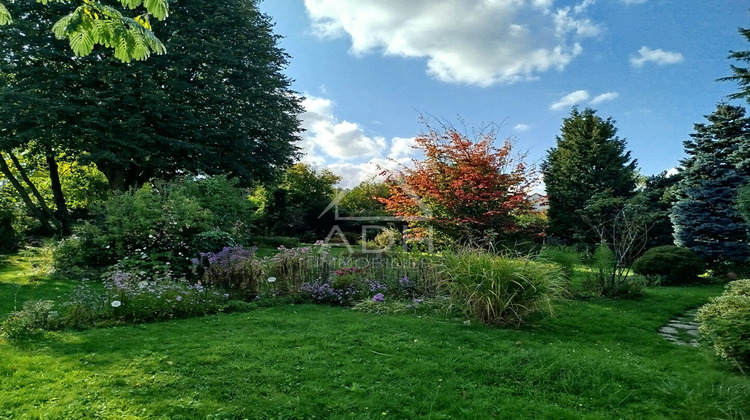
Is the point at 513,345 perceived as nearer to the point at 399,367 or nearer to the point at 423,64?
the point at 399,367

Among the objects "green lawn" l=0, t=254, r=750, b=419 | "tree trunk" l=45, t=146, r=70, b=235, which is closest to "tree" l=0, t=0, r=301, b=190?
"tree trunk" l=45, t=146, r=70, b=235

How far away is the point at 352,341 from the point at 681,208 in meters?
13.0

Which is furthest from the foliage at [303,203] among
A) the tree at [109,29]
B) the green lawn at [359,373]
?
the tree at [109,29]

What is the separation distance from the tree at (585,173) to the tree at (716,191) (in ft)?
9.79

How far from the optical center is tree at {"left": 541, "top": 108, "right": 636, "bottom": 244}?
15.6m

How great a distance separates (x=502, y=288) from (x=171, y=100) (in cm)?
1297

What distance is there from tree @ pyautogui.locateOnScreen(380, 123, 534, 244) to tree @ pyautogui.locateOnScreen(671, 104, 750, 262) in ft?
20.4

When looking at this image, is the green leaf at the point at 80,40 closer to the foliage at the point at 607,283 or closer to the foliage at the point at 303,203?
the foliage at the point at 607,283

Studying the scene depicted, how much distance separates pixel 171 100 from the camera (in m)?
13.3

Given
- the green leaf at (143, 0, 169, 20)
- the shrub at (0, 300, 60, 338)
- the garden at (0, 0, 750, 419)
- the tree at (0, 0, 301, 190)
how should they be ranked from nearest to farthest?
the green leaf at (143, 0, 169, 20), the garden at (0, 0, 750, 419), the shrub at (0, 300, 60, 338), the tree at (0, 0, 301, 190)

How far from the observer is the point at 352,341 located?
4164 millimetres

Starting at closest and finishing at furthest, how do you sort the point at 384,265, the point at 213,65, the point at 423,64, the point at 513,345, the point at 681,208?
the point at 513,345
the point at 384,265
the point at 423,64
the point at 681,208
the point at 213,65

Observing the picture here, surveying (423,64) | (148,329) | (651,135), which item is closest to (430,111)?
(423,64)

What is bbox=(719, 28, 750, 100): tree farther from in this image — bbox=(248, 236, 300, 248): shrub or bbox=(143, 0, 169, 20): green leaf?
bbox=(248, 236, 300, 248): shrub
